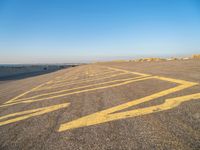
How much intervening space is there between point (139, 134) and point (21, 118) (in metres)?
2.61

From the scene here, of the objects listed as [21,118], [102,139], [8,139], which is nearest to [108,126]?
[102,139]

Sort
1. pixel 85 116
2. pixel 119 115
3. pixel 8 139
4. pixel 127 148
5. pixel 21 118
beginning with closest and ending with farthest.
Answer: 1. pixel 127 148
2. pixel 8 139
3. pixel 119 115
4. pixel 85 116
5. pixel 21 118

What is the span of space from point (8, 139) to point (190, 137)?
2.66 meters

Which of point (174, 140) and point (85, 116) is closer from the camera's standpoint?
point (174, 140)

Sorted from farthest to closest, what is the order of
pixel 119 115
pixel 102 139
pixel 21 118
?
pixel 21 118 < pixel 119 115 < pixel 102 139

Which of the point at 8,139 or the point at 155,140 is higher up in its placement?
the point at 155,140

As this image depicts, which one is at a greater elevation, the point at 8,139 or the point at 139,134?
the point at 139,134

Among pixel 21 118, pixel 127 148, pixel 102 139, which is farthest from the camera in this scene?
pixel 21 118

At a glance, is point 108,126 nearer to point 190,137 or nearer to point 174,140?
point 174,140

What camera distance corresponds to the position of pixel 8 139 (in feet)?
7.26

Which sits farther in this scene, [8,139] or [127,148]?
[8,139]

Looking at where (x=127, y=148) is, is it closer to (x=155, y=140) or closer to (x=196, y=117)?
(x=155, y=140)

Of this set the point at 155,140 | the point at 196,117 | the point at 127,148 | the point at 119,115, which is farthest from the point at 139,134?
the point at 196,117

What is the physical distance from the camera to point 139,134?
1945mm
